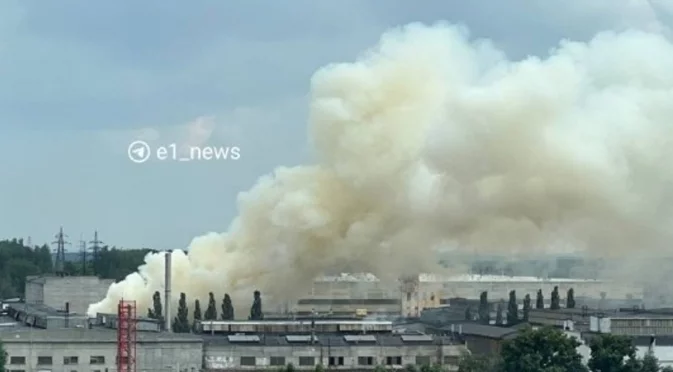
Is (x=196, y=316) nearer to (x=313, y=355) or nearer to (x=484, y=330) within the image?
(x=313, y=355)

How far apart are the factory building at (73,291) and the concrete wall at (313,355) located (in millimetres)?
17018

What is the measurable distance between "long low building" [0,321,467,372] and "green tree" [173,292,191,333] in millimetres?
4314

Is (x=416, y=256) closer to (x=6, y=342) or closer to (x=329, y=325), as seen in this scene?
(x=329, y=325)

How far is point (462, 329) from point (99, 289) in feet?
51.8

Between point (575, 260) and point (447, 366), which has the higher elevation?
point (575, 260)

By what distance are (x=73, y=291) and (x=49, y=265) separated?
2597cm

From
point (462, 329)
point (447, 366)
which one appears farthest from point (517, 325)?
point (447, 366)

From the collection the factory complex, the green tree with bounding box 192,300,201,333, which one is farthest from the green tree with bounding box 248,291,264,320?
the green tree with bounding box 192,300,201,333

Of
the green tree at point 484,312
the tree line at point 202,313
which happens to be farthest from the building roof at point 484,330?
the tree line at point 202,313

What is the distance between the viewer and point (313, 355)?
130 feet

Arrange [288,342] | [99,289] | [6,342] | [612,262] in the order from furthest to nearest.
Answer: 1. [99,289]
2. [612,262]
3. [288,342]
4. [6,342]

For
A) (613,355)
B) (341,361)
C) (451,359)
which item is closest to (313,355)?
(341,361)

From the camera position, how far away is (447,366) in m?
39.5

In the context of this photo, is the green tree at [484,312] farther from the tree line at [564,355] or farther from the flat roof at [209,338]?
the tree line at [564,355]
